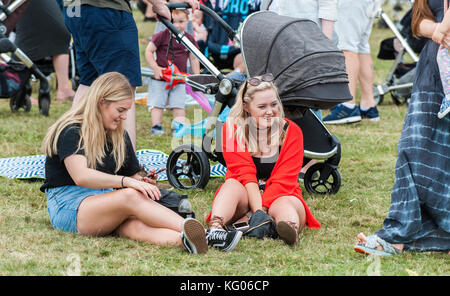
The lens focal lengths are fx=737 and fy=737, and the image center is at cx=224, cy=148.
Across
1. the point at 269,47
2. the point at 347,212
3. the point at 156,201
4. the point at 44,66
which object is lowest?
the point at 44,66

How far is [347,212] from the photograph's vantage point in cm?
480

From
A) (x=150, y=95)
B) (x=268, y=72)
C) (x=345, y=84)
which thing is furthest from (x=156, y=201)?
(x=150, y=95)

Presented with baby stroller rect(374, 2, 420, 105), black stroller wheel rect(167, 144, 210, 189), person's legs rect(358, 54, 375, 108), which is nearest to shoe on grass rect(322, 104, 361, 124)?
person's legs rect(358, 54, 375, 108)

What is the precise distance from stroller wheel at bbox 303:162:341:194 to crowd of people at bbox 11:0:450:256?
0.71m

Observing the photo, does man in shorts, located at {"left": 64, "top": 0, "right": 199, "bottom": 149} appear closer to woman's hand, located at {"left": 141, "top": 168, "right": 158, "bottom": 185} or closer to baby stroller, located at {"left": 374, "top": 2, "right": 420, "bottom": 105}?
woman's hand, located at {"left": 141, "top": 168, "right": 158, "bottom": 185}

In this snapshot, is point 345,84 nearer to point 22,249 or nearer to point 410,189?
point 410,189

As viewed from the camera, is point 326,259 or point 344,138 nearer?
point 326,259

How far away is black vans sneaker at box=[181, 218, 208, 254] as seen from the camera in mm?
3729

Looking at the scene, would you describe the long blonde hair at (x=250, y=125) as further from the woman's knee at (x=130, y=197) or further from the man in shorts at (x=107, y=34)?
the woman's knee at (x=130, y=197)

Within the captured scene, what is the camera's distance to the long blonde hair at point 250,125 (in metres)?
4.53

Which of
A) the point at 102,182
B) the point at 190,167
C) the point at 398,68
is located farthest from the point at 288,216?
the point at 398,68

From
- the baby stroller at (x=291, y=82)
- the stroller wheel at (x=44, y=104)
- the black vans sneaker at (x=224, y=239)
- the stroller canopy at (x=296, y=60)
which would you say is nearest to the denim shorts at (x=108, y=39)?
the baby stroller at (x=291, y=82)

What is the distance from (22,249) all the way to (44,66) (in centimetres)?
545

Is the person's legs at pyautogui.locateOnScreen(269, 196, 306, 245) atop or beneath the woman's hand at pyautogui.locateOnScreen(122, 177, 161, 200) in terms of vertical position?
beneath
